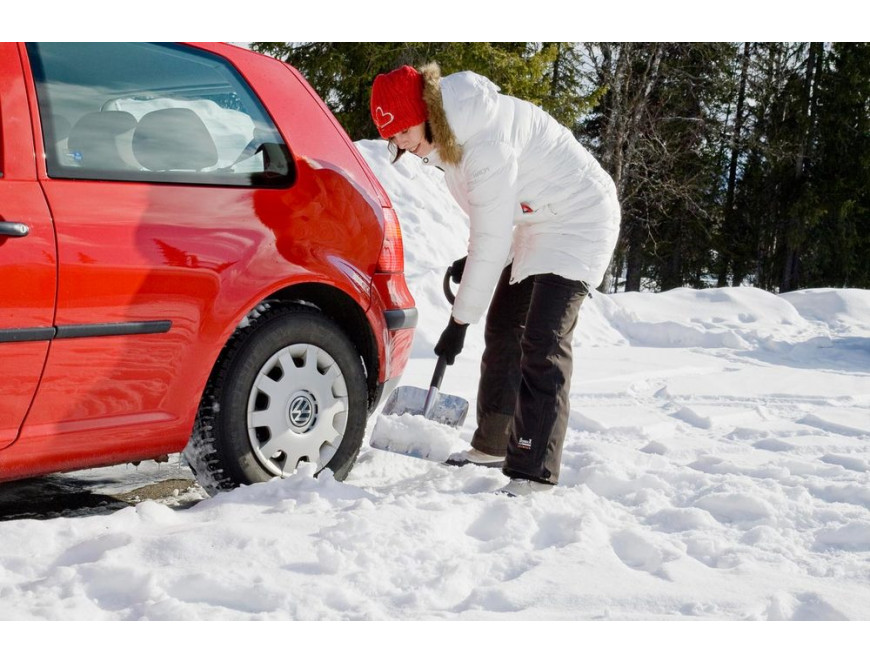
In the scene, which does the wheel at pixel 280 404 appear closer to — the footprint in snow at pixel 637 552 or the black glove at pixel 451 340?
the black glove at pixel 451 340

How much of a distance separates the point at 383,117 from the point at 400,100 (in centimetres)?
9

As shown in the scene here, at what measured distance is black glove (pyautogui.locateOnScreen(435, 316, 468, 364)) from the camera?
3666mm

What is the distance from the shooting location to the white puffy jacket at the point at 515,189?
130 inches

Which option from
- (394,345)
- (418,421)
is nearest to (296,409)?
(394,345)

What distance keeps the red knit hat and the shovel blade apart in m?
1.25

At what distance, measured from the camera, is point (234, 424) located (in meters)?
3.10

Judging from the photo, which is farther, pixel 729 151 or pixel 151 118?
pixel 729 151

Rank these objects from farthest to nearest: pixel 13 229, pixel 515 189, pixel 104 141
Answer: pixel 515 189 < pixel 104 141 < pixel 13 229

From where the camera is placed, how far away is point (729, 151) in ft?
81.1

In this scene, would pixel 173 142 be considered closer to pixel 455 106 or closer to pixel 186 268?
pixel 186 268

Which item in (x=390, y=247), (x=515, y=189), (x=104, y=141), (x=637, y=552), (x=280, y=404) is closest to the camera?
(x=104, y=141)

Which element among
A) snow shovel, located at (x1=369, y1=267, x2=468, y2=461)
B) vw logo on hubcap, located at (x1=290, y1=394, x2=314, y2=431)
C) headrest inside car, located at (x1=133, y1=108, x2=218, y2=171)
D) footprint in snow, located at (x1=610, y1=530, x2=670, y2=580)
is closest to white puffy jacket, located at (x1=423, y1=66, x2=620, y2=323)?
snow shovel, located at (x1=369, y1=267, x2=468, y2=461)

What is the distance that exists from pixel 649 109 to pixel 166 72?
1815 centimetres

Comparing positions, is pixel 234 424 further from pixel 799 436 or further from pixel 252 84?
pixel 799 436
